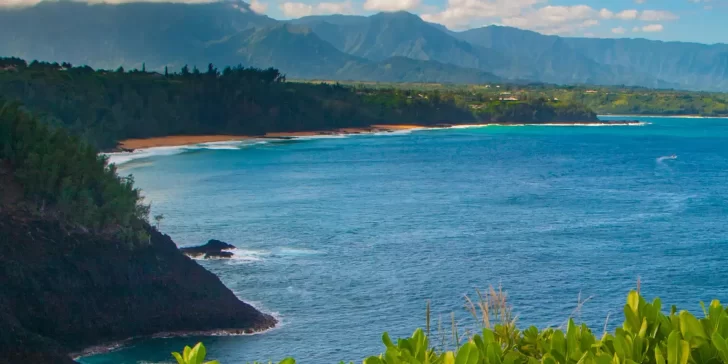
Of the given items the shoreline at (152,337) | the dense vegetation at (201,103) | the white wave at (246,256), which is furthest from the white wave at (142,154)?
the shoreline at (152,337)

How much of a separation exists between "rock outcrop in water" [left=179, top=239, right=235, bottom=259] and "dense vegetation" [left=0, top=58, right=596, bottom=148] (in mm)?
32068

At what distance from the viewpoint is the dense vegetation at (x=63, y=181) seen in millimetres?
23156

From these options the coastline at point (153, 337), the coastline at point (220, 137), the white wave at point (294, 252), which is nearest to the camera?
the coastline at point (153, 337)

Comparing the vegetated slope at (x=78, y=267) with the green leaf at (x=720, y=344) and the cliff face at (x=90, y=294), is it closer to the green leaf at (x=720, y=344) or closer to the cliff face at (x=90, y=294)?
the cliff face at (x=90, y=294)

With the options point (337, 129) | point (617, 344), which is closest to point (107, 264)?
point (617, 344)

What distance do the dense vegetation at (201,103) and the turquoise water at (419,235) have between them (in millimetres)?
9682

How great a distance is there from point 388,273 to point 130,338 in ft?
40.7

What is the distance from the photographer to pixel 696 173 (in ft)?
235

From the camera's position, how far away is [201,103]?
10662cm

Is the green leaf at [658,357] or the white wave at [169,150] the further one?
the white wave at [169,150]

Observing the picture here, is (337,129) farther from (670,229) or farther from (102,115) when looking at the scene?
(670,229)

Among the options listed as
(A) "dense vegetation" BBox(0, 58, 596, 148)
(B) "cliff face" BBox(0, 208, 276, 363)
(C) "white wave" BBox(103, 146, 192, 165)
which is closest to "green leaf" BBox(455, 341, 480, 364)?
(B) "cliff face" BBox(0, 208, 276, 363)

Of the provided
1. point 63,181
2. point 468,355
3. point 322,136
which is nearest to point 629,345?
point 468,355

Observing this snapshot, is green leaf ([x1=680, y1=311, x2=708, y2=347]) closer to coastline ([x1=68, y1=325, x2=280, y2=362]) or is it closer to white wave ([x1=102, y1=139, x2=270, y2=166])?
coastline ([x1=68, y1=325, x2=280, y2=362])
